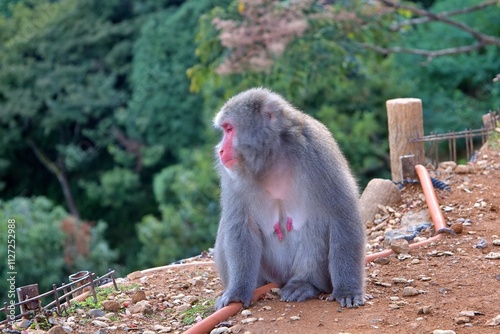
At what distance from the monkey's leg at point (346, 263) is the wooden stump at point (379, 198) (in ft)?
5.87

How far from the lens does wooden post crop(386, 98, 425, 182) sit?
21.0 feet

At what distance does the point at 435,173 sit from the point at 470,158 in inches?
36.0

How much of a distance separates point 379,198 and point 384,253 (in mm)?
1059

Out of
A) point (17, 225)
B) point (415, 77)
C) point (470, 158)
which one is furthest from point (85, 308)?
point (415, 77)

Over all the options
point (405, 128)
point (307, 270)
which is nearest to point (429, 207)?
point (405, 128)

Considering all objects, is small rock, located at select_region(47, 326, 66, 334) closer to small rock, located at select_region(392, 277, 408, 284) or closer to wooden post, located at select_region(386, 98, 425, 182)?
small rock, located at select_region(392, 277, 408, 284)

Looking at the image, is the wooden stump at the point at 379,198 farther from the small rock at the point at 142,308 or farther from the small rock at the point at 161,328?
the small rock at the point at 161,328

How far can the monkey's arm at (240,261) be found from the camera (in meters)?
4.44

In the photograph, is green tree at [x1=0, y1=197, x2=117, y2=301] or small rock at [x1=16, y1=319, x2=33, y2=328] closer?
small rock at [x1=16, y1=319, x2=33, y2=328]

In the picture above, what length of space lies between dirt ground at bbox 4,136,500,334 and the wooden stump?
17 centimetres

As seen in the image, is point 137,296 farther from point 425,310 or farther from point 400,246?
point 425,310

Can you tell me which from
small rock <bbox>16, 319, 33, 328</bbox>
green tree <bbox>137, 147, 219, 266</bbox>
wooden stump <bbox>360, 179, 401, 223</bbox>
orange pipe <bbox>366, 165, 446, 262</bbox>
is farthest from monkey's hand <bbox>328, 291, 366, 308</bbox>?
green tree <bbox>137, 147, 219, 266</bbox>

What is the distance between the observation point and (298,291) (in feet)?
14.6

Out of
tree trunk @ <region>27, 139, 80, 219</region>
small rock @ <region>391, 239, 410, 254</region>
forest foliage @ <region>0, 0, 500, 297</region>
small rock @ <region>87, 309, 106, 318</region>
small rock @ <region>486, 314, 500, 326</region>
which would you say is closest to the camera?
small rock @ <region>486, 314, 500, 326</region>
